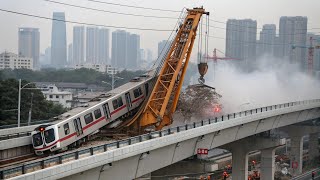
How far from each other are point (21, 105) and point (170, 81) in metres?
28.0

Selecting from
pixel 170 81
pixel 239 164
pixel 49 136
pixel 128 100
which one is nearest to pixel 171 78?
pixel 170 81

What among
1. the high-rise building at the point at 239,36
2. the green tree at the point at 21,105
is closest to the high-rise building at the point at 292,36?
the high-rise building at the point at 239,36

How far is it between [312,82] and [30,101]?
4921 centimetres

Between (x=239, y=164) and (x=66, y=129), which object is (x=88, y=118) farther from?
(x=239, y=164)

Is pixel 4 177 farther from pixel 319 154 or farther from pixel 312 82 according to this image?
pixel 312 82

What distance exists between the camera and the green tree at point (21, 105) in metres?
48.8

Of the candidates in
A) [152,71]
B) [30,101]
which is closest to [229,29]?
[30,101]

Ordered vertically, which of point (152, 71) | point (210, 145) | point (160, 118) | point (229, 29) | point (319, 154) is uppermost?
point (229, 29)

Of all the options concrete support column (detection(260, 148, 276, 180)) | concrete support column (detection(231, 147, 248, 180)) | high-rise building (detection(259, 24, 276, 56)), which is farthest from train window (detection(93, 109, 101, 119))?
high-rise building (detection(259, 24, 276, 56))

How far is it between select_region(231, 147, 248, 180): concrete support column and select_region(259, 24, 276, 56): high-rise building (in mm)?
71937

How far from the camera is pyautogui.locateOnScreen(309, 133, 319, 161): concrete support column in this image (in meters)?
61.2

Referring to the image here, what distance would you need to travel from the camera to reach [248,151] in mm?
38844

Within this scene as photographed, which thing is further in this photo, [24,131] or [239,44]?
[239,44]

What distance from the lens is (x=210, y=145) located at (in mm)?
28688
